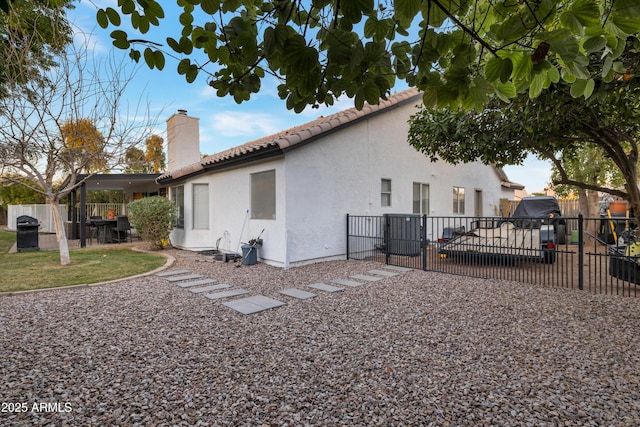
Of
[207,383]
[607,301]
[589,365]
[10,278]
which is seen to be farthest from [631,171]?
[10,278]

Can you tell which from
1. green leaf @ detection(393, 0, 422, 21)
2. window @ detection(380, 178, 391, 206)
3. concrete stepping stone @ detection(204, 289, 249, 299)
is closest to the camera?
green leaf @ detection(393, 0, 422, 21)

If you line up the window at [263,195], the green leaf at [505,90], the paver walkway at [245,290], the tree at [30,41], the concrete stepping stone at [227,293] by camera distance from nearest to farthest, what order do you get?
the green leaf at [505,90], the paver walkway at [245,290], the concrete stepping stone at [227,293], the tree at [30,41], the window at [263,195]

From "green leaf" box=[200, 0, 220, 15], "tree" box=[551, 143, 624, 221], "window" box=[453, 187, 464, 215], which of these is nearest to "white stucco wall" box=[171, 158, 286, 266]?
"green leaf" box=[200, 0, 220, 15]

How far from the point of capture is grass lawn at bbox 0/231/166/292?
6820mm

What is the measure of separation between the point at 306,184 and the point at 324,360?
5811 millimetres

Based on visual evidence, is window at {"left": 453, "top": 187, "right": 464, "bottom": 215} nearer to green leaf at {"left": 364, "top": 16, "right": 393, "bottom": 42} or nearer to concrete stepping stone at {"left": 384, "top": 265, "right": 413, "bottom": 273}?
concrete stepping stone at {"left": 384, "top": 265, "right": 413, "bottom": 273}

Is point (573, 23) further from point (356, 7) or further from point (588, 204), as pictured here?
point (588, 204)

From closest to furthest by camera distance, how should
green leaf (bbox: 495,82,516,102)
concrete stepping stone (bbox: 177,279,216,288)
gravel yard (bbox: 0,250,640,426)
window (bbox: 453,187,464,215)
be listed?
1. green leaf (bbox: 495,82,516,102)
2. gravel yard (bbox: 0,250,640,426)
3. concrete stepping stone (bbox: 177,279,216,288)
4. window (bbox: 453,187,464,215)

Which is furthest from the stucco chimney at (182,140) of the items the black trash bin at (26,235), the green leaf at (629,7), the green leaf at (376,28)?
the green leaf at (629,7)

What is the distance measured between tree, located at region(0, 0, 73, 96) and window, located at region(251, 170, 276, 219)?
538 centimetres

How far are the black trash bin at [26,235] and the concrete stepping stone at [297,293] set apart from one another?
11307mm

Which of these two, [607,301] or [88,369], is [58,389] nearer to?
[88,369]

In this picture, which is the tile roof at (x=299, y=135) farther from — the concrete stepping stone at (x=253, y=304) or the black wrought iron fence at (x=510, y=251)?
the concrete stepping stone at (x=253, y=304)

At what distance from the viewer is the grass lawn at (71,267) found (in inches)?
269
